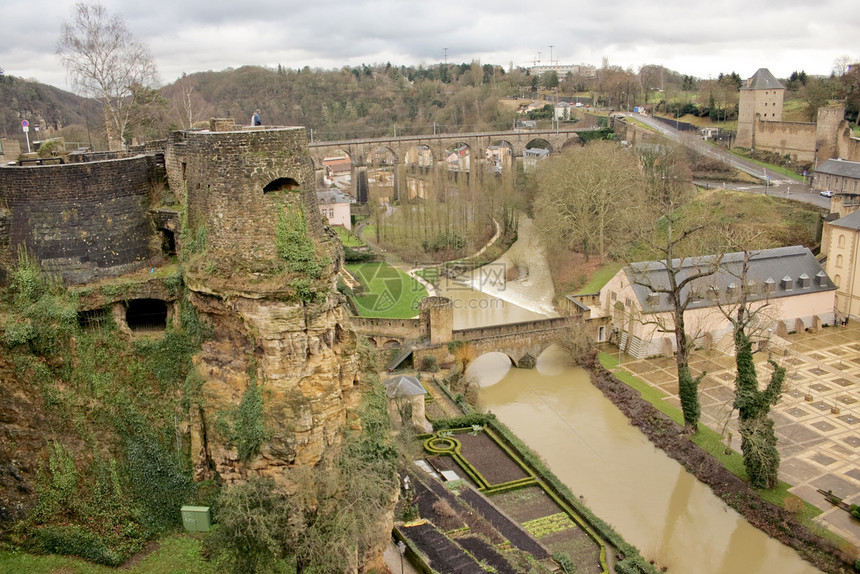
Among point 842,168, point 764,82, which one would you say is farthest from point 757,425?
point 764,82

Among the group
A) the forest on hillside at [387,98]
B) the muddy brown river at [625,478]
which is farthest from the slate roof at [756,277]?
the forest on hillside at [387,98]

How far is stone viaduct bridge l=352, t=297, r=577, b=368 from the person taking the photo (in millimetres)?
29062

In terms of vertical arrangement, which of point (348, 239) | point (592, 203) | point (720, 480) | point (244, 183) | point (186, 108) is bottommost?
point (720, 480)

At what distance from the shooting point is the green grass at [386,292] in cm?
3669

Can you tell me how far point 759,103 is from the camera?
56.8 metres

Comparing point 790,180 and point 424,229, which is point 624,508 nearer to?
point 424,229

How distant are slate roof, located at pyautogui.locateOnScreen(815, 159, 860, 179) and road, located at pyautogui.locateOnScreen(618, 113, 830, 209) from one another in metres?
1.62

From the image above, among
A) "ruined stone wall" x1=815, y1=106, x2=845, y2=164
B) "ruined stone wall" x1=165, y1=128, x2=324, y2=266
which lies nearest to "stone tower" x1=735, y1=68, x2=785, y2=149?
"ruined stone wall" x1=815, y1=106, x2=845, y2=164

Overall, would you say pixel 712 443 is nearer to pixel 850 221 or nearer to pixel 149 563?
pixel 850 221

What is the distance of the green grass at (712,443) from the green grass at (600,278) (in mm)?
6889

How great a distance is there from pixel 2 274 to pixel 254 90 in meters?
67.2

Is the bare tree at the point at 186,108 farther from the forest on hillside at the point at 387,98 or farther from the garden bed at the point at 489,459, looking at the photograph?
the garden bed at the point at 489,459

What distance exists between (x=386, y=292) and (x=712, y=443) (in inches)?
846

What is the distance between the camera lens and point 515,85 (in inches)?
4141
